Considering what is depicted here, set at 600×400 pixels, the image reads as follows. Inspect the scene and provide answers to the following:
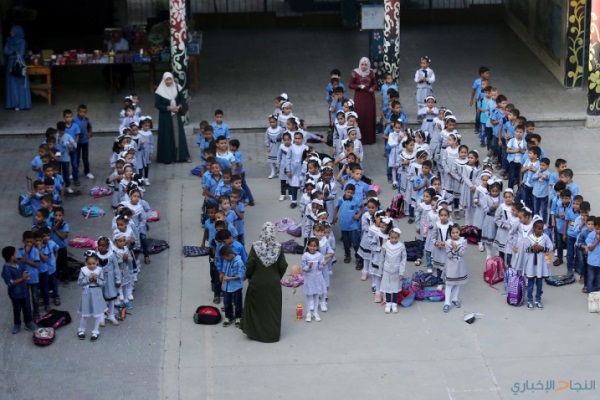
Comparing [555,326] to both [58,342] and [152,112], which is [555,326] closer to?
[58,342]

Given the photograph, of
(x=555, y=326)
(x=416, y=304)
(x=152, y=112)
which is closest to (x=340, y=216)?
(x=416, y=304)

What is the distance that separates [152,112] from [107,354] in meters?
10.9

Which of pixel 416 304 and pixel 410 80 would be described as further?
pixel 410 80

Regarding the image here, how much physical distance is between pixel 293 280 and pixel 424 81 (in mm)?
7812

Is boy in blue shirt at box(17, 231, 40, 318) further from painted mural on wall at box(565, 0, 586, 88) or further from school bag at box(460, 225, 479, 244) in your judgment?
painted mural on wall at box(565, 0, 586, 88)

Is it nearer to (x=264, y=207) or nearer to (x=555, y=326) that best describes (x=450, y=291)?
(x=555, y=326)

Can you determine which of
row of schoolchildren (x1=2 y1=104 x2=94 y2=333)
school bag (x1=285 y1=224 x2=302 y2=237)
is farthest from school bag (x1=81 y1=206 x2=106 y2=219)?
school bag (x1=285 y1=224 x2=302 y2=237)

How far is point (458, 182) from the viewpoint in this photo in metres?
22.1

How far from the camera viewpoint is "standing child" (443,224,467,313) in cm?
1881

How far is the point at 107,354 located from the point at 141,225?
2854 mm

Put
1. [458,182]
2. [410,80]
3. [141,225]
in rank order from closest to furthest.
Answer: [141,225]
[458,182]
[410,80]

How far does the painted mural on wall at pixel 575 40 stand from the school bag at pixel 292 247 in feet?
33.4

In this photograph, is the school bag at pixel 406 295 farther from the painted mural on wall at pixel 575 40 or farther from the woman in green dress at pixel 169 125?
the painted mural on wall at pixel 575 40

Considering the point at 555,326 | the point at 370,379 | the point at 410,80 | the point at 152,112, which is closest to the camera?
the point at 370,379
